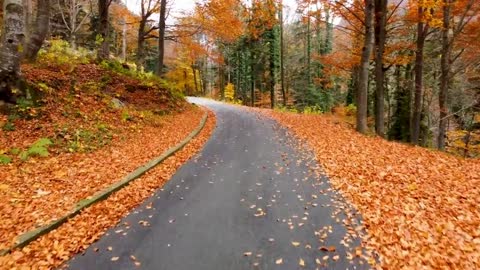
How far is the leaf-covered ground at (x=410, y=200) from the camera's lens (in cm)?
455

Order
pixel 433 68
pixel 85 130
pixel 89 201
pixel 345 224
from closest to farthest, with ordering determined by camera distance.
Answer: pixel 345 224 → pixel 89 201 → pixel 85 130 → pixel 433 68

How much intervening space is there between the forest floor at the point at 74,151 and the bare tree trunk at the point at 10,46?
1.77ft

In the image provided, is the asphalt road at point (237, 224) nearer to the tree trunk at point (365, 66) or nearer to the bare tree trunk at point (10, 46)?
the bare tree trunk at point (10, 46)

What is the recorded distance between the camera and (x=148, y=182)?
725cm

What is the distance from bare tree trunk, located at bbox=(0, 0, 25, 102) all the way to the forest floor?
1.77 ft

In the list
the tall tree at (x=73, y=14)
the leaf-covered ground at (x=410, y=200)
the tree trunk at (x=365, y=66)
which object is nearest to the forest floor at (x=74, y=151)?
the leaf-covered ground at (x=410, y=200)

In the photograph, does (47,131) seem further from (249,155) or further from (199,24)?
(199,24)

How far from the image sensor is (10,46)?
8.46 metres

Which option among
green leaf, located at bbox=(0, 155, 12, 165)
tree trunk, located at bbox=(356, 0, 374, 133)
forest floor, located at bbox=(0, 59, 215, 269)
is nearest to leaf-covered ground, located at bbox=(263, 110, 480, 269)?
tree trunk, located at bbox=(356, 0, 374, 133)

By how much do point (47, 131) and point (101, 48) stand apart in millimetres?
8576

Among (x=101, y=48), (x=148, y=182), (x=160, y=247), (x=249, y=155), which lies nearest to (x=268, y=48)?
(x=101, y=48)

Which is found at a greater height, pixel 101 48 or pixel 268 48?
pixel 268 48

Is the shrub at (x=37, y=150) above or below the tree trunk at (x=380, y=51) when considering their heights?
below

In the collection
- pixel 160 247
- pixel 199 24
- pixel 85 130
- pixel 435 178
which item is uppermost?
pixel 199 24
